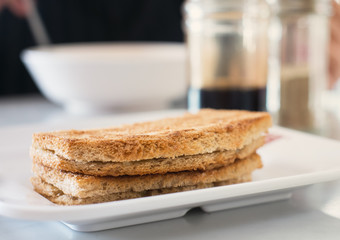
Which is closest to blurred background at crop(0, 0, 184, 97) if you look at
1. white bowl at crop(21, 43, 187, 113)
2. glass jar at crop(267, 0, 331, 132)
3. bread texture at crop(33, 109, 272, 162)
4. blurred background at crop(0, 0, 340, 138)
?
blurred background at crop(0, 0, 340, 138)

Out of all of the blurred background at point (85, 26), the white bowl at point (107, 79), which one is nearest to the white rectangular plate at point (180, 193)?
the white bowl at point (107, 79)

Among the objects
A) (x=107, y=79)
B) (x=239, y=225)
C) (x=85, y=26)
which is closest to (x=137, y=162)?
(x=239, y=225)

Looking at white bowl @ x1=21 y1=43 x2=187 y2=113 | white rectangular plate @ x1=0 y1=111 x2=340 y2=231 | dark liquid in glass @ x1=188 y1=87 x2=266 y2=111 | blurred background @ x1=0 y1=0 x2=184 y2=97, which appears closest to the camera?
white rectangular plate @ x1=0 y1=111 x2=340 y2=231

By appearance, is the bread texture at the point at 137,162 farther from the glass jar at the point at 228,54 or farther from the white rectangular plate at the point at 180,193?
the glass jar at the point at 228,54

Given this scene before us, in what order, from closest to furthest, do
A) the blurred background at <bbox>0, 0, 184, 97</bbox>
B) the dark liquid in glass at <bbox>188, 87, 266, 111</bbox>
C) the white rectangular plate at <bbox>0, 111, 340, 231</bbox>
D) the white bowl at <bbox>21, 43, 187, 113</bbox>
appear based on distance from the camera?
the white rectangular plate at <bbox>0, 111, 340, 231</bbox>
the dark liquid in glass at <bbox>188, 87, 266, 111</bbox>
the white bowl at <bbox>21, 43, 187, 113</bbox>
the blurred background at <bbox>0, 0, 184, 97</bbox>

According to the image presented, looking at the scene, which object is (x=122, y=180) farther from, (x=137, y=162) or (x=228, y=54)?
(x=228, y=54)

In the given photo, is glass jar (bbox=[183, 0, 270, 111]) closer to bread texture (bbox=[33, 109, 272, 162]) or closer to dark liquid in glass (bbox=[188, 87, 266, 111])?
dark liquid in glass (bbox=[188, 87, 266, 111])

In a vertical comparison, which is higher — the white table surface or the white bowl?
the white bowl
